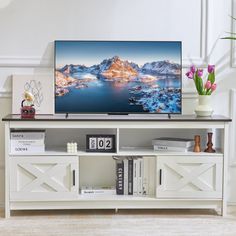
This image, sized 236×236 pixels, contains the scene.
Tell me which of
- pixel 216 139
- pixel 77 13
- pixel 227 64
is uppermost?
pixel 77 13

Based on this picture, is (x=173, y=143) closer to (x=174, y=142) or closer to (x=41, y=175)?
(x=174, y=142)

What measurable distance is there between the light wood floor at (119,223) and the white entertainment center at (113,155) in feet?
0.24

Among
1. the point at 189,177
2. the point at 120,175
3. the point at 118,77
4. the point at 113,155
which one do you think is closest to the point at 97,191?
the point at 120,175

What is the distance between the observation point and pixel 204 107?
12.8 feet

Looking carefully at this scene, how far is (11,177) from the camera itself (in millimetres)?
3717

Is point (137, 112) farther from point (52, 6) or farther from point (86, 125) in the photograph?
point (52, 6)

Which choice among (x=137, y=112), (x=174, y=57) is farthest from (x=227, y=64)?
(x=137, y=112)

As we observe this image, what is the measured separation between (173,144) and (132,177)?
0.40 meters

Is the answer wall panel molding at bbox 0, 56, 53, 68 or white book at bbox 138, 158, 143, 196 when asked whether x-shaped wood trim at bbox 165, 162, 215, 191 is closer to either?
white book at bbox 138, 158, 143, 196

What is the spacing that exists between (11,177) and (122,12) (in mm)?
1541

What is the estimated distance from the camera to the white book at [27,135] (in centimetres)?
376

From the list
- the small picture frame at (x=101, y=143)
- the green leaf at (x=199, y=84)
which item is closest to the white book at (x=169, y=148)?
the small picture frame at (x=101, y=143)

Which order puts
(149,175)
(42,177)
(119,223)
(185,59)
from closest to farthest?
1. (119,223)
2. (42,177)
3. (149,175)
4. (185,59)

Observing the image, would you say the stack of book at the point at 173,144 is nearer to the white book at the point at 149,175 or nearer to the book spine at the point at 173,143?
the book spine at the point at 173,143
